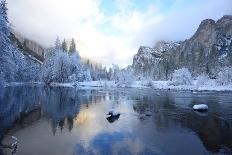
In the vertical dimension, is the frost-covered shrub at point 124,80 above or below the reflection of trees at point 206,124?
above

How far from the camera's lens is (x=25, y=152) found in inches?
816

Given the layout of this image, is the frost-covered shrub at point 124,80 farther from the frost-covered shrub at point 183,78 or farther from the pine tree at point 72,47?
the pine tree at point 72,47

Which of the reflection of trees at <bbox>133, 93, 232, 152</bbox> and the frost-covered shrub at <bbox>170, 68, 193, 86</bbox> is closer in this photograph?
the reflection of trees at <bbox>133, 93, 232, 152</bbox>

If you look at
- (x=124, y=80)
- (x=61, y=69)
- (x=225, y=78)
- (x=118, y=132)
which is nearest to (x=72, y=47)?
(x=61, y=69)

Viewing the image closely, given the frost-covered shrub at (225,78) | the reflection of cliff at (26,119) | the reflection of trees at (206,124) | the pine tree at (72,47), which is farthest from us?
the pine tree at (72,47)

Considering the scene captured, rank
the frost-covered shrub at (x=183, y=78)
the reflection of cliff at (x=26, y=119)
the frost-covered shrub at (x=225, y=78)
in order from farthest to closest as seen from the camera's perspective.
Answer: the frost-covered shrub at (x=183, y=78) < the frost-covered shrub at (x=225, y=78) < the reflection of cliff at (x=26, y=119)

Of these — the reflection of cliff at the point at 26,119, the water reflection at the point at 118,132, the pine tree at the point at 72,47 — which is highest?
the pine tree at the point at 72,47

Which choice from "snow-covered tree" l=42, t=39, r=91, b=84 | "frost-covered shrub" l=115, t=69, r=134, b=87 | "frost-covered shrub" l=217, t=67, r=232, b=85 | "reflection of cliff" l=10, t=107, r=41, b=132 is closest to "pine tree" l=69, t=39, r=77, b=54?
"snow-covered tree" l=42, t=39, r=91, b=84

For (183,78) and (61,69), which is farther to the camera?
(61,69)

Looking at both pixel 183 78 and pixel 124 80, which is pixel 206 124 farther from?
pixel 124 80

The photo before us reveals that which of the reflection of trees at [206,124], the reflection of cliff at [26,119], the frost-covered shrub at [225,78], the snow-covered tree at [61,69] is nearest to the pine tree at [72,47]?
the snow-covered tree at [61,69]

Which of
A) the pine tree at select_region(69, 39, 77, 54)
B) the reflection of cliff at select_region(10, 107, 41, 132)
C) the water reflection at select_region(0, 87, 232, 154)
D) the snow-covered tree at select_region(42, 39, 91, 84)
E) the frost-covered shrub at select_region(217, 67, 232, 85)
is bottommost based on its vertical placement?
the water reflection at select_region(0, 87, 232, 154)

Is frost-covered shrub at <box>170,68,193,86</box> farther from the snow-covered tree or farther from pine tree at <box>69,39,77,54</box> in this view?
pine tree at <box>69,39,77,54</box>

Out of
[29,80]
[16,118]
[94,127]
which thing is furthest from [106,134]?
[29,80]
